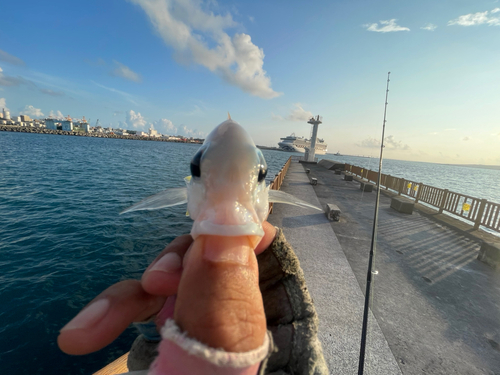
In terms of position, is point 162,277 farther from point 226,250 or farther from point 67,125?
point 67,125

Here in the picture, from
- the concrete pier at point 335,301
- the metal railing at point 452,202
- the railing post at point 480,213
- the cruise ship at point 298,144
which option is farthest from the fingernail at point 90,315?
the cruise ship at point 298,144

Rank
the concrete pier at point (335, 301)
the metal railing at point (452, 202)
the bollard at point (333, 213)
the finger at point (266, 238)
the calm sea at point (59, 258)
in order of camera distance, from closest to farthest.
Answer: the finger at point (266, 238) → the concrete pier at point (335, 301) → the calm sea at point (59, 258) → the metal railing at point (452, 202) → the bollard at point (333, 213)

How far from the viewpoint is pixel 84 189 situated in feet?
59.9

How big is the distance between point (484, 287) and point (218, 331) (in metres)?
7.62

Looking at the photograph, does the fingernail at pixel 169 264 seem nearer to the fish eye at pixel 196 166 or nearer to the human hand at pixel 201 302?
the human hand at pixel 201 302

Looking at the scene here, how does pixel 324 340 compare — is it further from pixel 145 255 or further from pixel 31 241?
pixel 31 241

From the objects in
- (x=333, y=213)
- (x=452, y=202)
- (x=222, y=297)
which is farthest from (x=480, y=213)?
(x=222, y=297)

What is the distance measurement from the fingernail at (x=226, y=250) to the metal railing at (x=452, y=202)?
1202 cm

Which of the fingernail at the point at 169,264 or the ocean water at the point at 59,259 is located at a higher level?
the fingernail at the point at 169,264

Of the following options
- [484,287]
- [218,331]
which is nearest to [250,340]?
[218,331]

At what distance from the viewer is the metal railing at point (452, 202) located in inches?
350

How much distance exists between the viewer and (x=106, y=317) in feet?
3.61

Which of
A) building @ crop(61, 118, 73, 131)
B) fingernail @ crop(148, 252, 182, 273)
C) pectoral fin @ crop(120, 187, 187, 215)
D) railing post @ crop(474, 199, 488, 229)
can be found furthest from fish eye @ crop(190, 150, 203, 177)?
building @ crop(61, 118, 73, 131)

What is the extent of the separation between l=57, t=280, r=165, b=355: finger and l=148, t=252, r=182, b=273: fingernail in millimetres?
183
